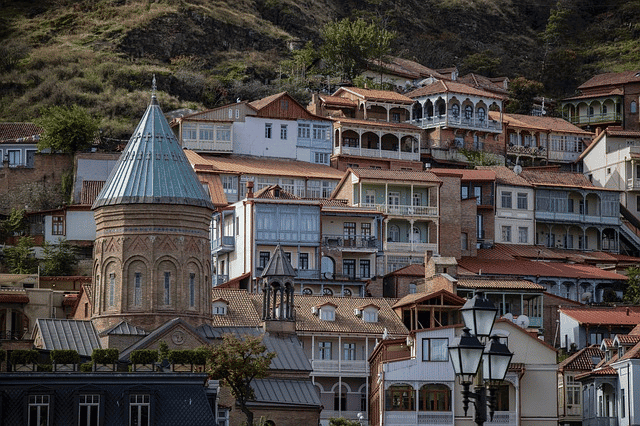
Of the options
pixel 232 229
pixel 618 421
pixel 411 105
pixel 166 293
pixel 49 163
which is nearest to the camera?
pixel 166 293

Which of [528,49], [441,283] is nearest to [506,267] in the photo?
[441,283]

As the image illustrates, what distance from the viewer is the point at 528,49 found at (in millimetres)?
143750

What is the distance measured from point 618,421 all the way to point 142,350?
75.3 feet

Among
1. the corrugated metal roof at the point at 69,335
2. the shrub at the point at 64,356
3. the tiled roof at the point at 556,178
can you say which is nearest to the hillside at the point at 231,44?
the tiled roof at the point at 556,178

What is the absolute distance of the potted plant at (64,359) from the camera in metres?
54.6

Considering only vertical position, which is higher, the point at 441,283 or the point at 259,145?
the point at 259,145

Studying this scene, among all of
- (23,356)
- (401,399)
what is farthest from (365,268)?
(23,356)

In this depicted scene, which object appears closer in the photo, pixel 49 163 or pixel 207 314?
pixel 207 314

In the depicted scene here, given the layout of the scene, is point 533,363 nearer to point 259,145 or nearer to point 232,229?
point 232,229

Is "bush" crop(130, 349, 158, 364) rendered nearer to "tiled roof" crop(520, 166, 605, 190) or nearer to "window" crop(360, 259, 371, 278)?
"window" crop(360, 259, 371, 278)

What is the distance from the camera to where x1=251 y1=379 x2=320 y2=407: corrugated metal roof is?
2469 inches

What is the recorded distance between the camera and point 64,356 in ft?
179

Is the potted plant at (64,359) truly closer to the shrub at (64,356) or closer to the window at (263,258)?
the shrub at (64,356)

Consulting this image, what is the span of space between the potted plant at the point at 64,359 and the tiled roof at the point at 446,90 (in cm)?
5650
